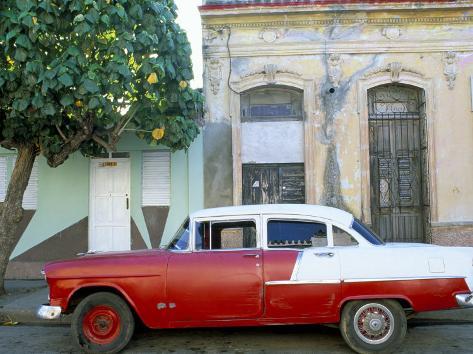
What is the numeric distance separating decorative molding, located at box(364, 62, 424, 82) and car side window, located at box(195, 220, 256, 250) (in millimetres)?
5733

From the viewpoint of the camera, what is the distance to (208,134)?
10234 millimetres

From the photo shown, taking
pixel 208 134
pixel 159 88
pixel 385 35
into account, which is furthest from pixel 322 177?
pixel 159 88

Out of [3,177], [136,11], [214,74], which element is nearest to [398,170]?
[214,74]

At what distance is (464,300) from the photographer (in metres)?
5.25

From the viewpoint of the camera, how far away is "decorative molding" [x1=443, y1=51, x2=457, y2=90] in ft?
33.1

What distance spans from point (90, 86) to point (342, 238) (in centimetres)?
395

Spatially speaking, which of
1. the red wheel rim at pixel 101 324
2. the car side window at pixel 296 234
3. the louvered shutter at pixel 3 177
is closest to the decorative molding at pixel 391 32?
the car side window at pixel 296 234

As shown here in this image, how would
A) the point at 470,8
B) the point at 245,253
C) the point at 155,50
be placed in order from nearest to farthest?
the point at 245,253 < the point at 155,50 < the point at 470,8

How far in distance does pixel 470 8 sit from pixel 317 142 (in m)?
4.16

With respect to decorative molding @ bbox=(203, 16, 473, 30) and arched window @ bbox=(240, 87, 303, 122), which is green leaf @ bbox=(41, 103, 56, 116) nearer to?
arched window @ bbox=(240, 87, 303, 122)

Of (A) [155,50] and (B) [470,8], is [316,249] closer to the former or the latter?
(A) [155,50]

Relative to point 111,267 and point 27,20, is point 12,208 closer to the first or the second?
point 27,20

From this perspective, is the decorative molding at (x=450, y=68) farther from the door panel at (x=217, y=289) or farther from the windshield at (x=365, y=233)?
the door panel at (x=217, y=289)

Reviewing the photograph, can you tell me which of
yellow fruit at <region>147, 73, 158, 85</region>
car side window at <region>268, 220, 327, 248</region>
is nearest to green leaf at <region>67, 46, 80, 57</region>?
yellow fruit at <region>147, 73, 158, 85</region>
